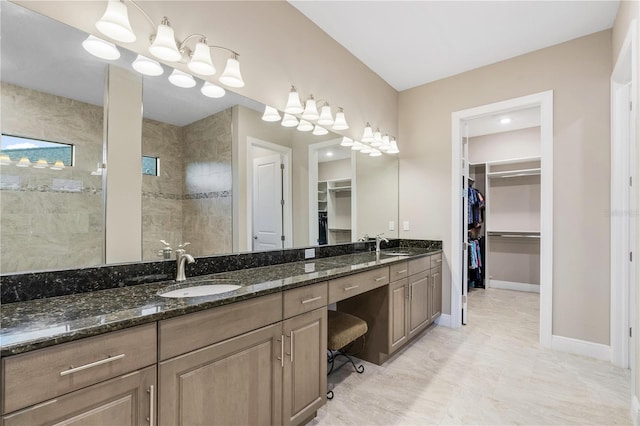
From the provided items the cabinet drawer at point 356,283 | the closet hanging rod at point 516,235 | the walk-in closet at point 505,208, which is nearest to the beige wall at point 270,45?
the cabinet drawer at point 356,283

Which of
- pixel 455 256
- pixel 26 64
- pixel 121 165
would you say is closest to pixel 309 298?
pixel 121 165

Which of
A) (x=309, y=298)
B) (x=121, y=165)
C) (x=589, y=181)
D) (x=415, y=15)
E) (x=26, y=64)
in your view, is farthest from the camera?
(x=589, y=181)

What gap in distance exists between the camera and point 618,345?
2.48 meters

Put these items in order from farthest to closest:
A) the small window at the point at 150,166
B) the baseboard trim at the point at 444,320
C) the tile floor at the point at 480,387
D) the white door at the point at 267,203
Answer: the baseboard trim at the point at 444,320, the white door at the point at 267,203, the tile floor at the point at 480,387, the small window at the point at 150,166

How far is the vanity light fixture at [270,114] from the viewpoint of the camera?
221 centimetres

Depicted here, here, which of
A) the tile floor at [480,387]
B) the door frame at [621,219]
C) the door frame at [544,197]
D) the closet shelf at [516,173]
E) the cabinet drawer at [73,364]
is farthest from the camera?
the closet shelf at [516,173]

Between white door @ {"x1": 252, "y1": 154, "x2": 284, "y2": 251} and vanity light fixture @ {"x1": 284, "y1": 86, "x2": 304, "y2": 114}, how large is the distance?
0.37 metres

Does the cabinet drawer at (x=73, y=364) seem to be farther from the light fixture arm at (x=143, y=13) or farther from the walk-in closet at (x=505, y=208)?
the walk-in closet at (x=505, y=208)

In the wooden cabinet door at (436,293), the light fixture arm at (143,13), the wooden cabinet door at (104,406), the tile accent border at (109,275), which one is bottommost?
the wooden cabinet door at (436,293)

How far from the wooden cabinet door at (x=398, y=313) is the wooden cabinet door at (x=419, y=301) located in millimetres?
106

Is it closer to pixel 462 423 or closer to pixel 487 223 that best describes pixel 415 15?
pixel 462 423

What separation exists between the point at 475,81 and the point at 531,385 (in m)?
3.01

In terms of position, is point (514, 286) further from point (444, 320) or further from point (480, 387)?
point (480, 387)

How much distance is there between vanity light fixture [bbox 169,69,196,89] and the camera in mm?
1675
